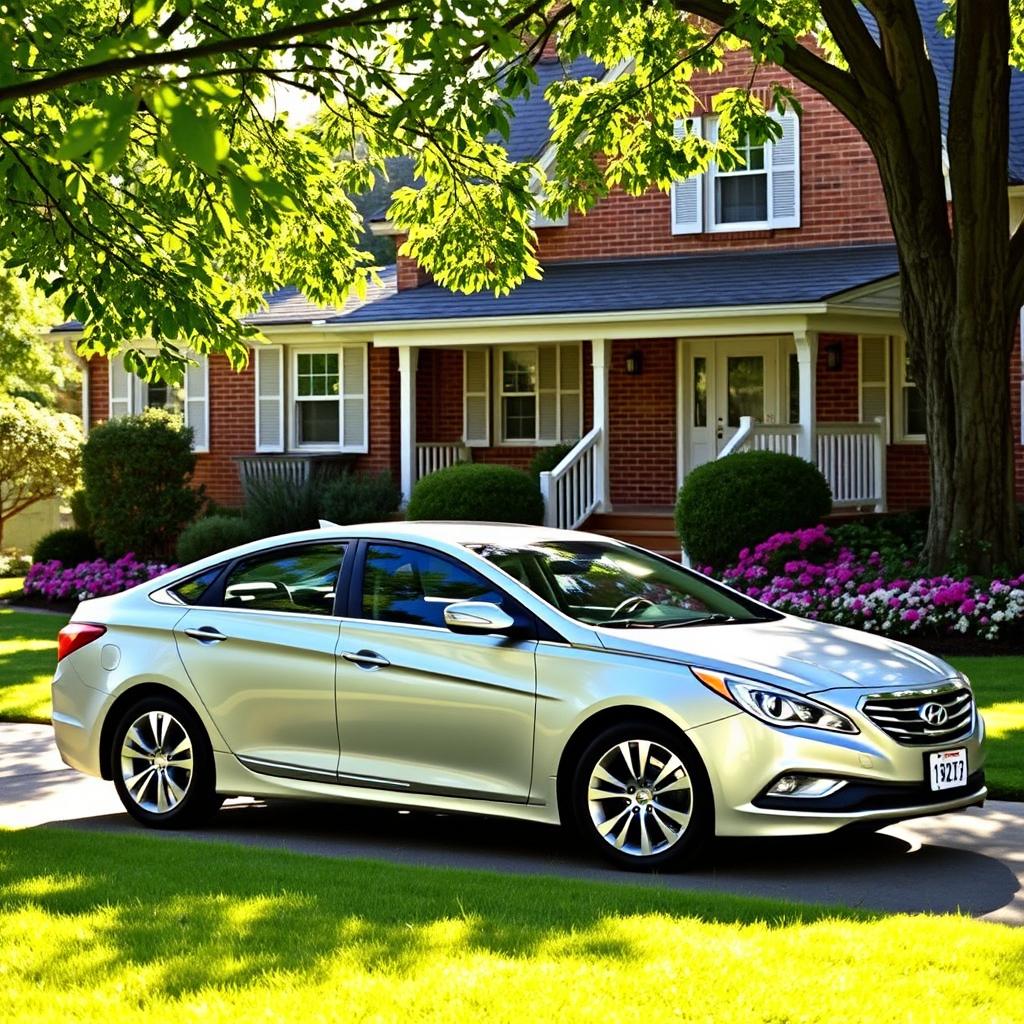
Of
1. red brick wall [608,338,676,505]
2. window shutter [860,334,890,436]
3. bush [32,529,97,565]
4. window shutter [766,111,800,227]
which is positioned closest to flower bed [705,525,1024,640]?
window shutter [860,334,890,436]

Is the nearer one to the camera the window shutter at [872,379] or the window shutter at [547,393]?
the window shutter at [872,379]

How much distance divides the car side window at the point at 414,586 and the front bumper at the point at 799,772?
1.43 meters

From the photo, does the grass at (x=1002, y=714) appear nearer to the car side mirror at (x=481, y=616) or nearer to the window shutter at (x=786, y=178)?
the car side mirror at (x=481, y=616)

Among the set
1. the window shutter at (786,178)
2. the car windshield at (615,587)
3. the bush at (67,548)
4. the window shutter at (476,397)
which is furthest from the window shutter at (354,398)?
the car windshield at (615,587)

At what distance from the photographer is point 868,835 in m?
8.98

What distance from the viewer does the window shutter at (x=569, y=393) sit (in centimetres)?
2792

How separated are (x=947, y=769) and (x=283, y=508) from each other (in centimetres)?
1830

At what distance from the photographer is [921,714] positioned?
802cm

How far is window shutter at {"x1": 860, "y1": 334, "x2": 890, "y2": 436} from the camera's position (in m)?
25.4

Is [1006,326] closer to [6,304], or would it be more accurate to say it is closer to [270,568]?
[270,568]

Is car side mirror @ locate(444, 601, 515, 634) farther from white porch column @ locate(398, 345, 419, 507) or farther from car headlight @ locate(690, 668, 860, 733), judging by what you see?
white porch column @ locate(398, 345, 419, 507)

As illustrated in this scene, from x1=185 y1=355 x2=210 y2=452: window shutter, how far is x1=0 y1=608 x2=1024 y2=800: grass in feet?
28.0

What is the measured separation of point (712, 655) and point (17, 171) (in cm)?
464

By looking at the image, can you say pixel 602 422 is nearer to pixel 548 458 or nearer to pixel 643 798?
pixel 548 458
